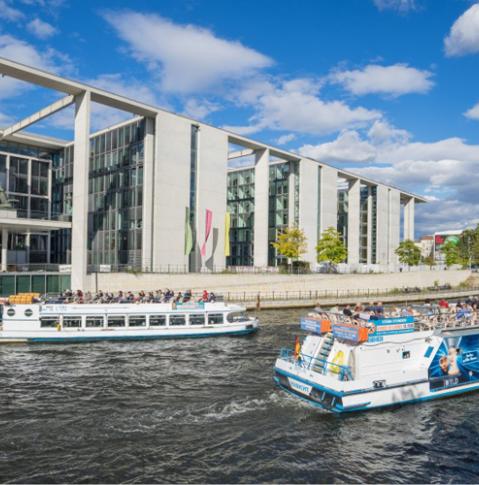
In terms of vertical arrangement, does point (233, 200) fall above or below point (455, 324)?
above

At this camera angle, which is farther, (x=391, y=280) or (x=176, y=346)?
(x=391, y=280)

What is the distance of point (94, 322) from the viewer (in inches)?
1446

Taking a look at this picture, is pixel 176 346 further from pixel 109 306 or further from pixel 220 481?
pixel 220 481

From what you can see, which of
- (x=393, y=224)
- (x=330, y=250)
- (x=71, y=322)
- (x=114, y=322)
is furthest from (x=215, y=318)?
(x=393, y=224)

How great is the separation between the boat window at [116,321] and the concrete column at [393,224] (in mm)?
81196

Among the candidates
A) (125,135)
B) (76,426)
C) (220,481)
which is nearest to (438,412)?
(220,481)

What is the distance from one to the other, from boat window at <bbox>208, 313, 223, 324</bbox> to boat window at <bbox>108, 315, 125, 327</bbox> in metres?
7.28

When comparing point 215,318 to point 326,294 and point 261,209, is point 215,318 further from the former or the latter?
point 261,209

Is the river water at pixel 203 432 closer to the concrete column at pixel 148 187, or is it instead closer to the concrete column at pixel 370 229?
the concrete column at pixel 148 187

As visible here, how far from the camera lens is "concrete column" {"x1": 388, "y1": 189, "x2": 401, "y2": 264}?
107m

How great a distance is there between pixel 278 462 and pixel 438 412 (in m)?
9.98

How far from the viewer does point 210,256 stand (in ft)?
218

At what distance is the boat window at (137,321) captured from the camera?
37.2m

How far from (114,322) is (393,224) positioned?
85.6m
